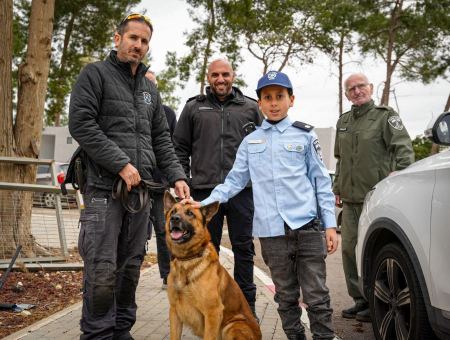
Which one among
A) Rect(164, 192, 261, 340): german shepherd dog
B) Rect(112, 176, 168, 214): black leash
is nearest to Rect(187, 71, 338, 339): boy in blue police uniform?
Rect(164, 192, 261, 340): german shepherd dog

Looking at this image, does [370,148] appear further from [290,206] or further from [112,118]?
[112,118]

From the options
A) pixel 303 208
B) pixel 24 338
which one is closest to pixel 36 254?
pixel 24 338

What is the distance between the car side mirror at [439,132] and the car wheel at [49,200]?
5.17 meters

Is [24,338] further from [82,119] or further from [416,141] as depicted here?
[416,141]

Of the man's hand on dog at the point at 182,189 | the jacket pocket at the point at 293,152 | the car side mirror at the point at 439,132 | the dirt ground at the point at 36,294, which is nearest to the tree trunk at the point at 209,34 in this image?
the dirt ground at the point at 36,294

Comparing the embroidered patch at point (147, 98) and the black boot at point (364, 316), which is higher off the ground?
the embroidered patch at point (147, 98)

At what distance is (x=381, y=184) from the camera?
4375 mm

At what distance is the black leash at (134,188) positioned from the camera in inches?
148

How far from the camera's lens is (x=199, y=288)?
3658 mm

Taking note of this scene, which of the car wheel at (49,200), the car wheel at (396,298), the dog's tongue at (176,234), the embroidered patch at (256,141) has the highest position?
the embroidered patch at (256,141)

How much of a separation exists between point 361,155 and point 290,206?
78.0 inches

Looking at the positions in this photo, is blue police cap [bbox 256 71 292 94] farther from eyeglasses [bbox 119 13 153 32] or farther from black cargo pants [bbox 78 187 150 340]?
black cargo pants [bbox 78 187 150 340]

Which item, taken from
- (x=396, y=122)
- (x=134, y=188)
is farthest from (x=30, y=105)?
(x=396, y=122)

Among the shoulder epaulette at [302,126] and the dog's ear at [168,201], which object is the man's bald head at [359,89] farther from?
the dog's ear at [168,201]
